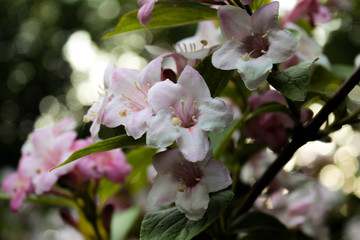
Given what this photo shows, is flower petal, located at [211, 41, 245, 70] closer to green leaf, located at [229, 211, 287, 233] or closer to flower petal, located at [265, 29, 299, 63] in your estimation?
flower petal, located at [265, 29, 299, 63]

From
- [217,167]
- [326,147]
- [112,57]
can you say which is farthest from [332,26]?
[112,57]

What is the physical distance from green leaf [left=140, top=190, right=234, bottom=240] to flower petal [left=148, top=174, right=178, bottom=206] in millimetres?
24

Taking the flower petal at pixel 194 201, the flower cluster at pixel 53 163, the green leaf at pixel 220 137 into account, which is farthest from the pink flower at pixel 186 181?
the flower cluster at pixel 53 163

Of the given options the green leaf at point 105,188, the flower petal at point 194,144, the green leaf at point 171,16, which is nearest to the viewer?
the flower petal at point 194,144

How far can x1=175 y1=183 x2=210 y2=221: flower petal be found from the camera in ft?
1.45

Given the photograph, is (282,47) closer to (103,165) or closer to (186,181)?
(186,181)

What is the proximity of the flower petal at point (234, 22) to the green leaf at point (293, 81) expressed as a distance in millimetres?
57

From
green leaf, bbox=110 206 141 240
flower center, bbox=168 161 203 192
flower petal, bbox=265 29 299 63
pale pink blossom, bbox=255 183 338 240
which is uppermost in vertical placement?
flower petal, bbox=265 29 299 63

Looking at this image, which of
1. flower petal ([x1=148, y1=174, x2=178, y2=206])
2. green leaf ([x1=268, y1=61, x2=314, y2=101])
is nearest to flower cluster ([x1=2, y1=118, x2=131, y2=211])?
flower petal ([x1=148, y1=174, x2=178, y2=206])

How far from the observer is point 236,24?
47 cm

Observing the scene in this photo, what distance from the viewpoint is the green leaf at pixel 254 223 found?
572 mm

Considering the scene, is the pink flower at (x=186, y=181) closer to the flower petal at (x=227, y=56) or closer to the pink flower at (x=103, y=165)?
the flower petal at (x=227, y=56)

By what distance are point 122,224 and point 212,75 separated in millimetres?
496

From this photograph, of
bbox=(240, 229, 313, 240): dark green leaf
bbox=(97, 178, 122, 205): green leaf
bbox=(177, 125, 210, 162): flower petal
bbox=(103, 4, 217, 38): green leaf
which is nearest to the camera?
bbox=(177, 125, 210, 162): flower petal
